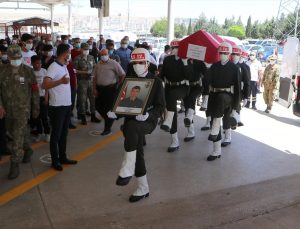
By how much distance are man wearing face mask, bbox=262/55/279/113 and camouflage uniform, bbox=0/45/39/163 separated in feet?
25.1

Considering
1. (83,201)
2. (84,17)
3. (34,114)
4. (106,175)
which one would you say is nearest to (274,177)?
(106,175)

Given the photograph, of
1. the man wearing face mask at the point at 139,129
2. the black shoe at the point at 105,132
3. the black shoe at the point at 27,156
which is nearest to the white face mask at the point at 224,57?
the man wearing face mask at the point at 139,129

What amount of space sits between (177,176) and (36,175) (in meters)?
2.05

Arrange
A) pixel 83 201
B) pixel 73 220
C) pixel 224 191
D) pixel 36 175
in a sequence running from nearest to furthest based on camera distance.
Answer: pixel 73 220, pixel 83 201, pixel 224 191, pixel 36 175

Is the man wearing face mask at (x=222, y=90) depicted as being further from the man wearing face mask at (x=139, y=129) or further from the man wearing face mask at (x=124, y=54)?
the man wearing face mask at (x=124, y=54)

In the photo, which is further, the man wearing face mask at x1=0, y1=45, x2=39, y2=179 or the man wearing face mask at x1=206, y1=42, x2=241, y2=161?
the man wearing face mask at x1=206, y1=42, x2=241, y2=161

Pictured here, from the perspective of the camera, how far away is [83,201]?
461 centimetres

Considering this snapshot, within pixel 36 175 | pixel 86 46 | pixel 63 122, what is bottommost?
pixel 36 175

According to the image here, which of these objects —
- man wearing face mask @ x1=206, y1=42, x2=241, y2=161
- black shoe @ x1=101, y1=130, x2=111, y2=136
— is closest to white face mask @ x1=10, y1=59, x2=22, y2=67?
black shoe @ x1=101, y1=130, x2=111, y2=136

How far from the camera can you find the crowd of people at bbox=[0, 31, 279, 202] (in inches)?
180

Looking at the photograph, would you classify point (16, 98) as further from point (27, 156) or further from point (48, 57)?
point (48, 57)

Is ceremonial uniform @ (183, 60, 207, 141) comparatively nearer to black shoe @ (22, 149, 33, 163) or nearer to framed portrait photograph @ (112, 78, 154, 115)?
framed portrait photograph @ (112, 78, 154, 115)

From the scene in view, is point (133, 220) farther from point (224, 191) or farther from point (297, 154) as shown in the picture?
point (297, 154)

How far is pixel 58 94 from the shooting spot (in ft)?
17.8
